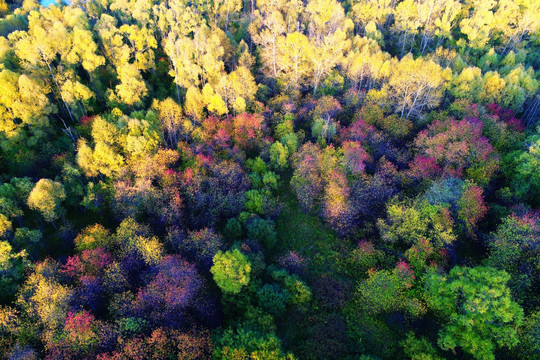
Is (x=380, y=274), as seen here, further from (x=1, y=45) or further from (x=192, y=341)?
(x=1, y=45)

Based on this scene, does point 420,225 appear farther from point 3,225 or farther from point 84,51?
point 84,51

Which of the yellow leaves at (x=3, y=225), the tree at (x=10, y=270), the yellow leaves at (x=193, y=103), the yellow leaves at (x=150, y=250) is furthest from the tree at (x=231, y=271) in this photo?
the yellow leaves at (x=193, y=103)

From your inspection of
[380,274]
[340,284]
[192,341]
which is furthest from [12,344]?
[380,274]

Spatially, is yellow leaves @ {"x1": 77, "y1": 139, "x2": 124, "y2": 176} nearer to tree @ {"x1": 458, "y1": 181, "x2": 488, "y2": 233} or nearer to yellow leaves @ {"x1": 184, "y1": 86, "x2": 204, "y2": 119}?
yellow leaves @ {"x1": 184, "y1": 86, "x2": 204, "y2": 119}

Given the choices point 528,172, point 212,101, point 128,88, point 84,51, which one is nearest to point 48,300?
point 128,88

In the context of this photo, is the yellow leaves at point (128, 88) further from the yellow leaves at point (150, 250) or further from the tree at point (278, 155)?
Answer: the yellow leaves at point (150, 250)


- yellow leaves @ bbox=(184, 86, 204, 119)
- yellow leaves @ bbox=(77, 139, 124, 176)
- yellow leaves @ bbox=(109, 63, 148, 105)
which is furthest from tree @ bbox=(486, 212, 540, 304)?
yellow leaves @ bbox=(109, 63, 148, 105)
